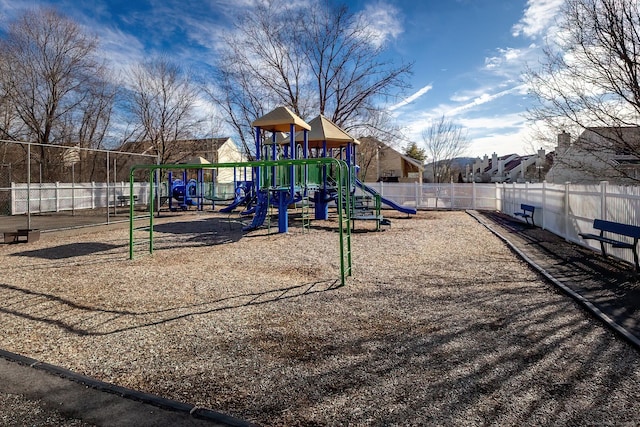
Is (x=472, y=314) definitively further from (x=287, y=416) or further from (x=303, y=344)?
(x=287, y=416)

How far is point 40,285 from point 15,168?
61.7 feet

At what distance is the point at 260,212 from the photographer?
13.3 metres

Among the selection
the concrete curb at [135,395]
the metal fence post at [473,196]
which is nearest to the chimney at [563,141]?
the concrete curb at [135,395]

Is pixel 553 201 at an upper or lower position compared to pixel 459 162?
lower

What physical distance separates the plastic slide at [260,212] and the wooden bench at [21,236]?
586 centimetres

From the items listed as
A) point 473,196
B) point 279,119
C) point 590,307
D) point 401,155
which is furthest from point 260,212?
point 401,155

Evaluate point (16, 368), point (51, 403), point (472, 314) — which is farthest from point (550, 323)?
point (16, 368)

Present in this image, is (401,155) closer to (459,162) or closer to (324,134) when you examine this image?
(459,162)

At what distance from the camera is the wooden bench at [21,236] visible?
10.4 meters

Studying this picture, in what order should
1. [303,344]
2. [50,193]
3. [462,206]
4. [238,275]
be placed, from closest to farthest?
[303,344] → [238,275] → [50,193] → [462,206]

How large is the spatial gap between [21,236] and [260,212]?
676 centimetres

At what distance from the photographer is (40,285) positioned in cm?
615

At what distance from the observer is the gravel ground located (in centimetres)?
273

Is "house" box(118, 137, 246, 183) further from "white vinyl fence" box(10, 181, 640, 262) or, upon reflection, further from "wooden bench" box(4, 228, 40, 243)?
"wooden bench" box(4, 228, 40, 243)
